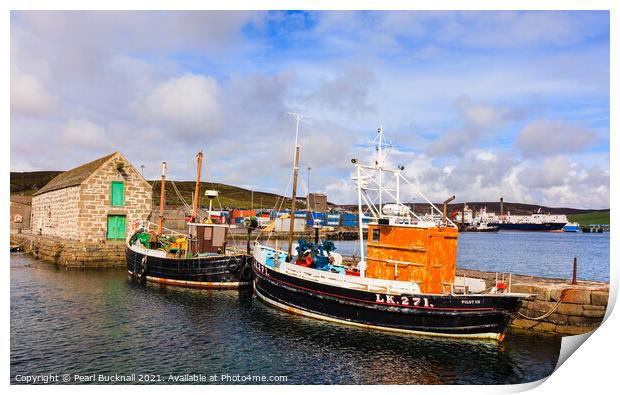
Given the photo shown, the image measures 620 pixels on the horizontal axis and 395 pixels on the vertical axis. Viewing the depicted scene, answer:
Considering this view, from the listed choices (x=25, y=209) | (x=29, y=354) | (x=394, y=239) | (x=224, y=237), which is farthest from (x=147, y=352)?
(x=25, y=209)

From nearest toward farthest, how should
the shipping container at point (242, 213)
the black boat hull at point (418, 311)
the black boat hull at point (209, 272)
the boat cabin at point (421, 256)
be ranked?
1. the black boat hull at point (418, 311)
2. the boat cabin at point (421, 256)
3. the black boat hull at point (209, 272)
4. the shipping container at point (242, 213)

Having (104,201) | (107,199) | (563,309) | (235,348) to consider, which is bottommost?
(235,348)

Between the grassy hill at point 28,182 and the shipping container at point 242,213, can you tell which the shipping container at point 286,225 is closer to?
the shipping container at point 242,213

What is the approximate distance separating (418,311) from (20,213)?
6381 centimetres

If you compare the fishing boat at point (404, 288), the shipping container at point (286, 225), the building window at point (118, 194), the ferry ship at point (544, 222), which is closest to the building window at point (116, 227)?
the building window at point (118, 194)

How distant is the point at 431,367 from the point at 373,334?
4275mm

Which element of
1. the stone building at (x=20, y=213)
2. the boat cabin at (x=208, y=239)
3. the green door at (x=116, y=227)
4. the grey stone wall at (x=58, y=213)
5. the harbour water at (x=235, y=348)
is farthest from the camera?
the stone building at (x=20, y=213)

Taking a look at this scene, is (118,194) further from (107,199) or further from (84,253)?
(84,253)

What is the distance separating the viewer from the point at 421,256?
810 inches

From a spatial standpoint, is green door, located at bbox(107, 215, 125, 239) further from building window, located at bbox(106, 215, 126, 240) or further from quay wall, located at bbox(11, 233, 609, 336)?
quay wall, located at bbox(11, 233, 609, 336)

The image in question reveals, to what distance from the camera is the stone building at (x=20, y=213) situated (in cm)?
6350

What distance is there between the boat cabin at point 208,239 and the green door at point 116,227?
12.3 meters

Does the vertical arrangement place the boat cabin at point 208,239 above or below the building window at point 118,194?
below

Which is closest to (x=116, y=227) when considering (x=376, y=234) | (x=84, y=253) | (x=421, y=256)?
(x=84, y=253)
